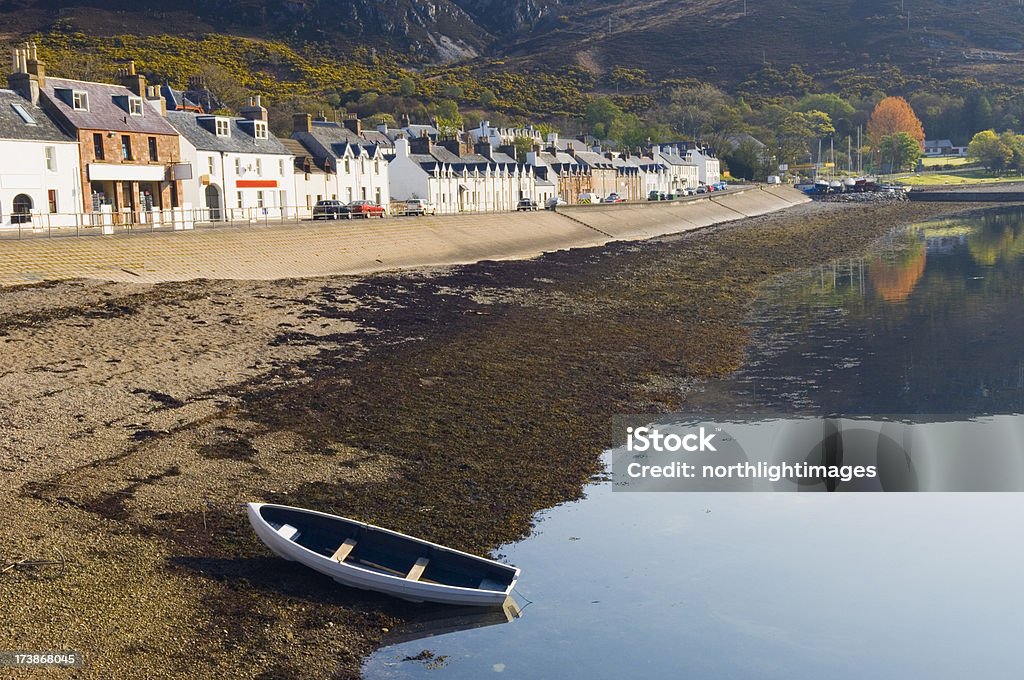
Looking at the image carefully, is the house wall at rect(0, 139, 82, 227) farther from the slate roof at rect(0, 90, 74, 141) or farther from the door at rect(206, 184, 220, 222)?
the door at rect(206, 184, 220, 222)

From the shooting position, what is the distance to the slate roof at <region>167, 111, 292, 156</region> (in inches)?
2016

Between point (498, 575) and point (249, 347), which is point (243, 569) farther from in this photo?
point (249, 347)

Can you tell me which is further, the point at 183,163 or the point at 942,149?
the point at 942,149

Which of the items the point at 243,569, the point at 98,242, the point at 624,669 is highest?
the point at 98,242

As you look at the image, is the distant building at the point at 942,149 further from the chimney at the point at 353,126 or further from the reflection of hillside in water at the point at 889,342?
the reflection of hillside in water at the point at 889,342

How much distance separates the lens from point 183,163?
49156 millimetres

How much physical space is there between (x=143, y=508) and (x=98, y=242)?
2210 cm

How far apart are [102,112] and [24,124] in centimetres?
484

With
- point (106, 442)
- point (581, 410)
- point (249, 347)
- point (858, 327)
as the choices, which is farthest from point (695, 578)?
point (858, 327)

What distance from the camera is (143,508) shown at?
14.7m

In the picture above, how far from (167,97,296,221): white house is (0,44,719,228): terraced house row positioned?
0.07 m

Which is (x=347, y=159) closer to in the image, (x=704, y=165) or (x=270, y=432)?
(x=270, y=432)

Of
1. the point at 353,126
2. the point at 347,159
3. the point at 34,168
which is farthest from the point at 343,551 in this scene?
the point at 353,126

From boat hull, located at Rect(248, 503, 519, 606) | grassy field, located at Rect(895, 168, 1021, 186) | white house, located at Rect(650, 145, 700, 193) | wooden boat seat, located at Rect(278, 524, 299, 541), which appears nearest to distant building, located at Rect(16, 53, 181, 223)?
wooden boat seat, located at Rect(278, 524, 299, 541)
